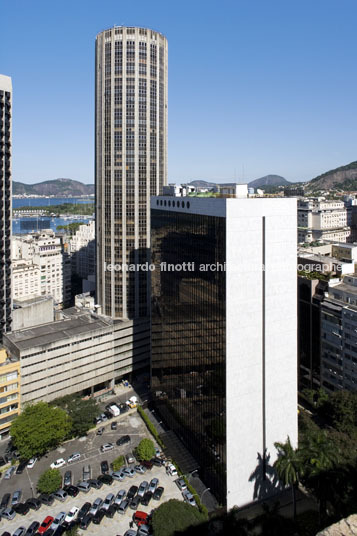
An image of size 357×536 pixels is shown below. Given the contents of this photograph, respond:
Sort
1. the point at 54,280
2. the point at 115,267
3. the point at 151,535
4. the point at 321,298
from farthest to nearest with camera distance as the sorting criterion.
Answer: the point at 54,280, the point at 115,267, the point at 321,298, the point at 151,535

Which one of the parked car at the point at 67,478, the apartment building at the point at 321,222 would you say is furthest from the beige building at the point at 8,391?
the apartment building at the point at 321,222

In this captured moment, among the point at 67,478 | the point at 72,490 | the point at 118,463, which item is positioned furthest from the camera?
the point at 118,463

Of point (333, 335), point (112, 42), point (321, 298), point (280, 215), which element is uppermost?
point (112, 42)

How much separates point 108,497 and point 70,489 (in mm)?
6028

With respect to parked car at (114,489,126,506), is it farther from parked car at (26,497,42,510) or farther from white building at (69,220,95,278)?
white building at (69,220,95,278)

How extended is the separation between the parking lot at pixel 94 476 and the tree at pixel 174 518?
6625 mm

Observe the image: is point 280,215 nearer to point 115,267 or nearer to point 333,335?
point 333,335

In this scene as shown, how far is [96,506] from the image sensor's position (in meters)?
57.5

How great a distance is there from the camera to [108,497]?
195 feet

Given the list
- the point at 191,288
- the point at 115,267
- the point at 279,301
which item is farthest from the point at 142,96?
the point at 279,301

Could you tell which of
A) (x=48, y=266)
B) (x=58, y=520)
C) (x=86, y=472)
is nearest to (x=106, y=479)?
(x=86, y=472)

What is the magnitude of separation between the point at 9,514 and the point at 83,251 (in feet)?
426

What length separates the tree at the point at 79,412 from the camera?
242ft

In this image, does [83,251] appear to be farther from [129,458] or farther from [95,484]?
[95,484]
